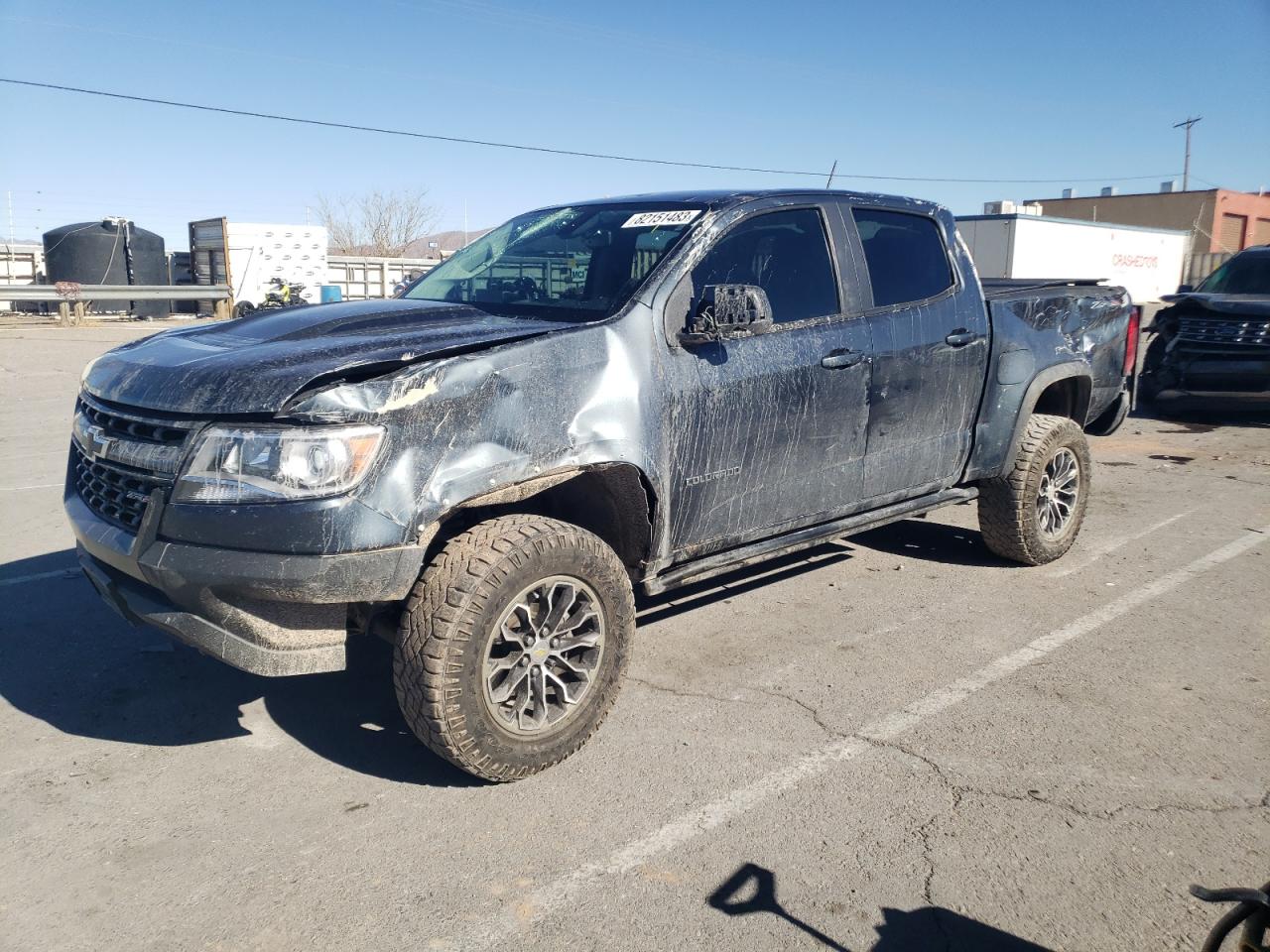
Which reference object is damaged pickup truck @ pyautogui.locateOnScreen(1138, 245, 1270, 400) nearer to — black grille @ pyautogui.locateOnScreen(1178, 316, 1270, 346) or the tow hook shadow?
black grille @ pyautogui.locateOnScreen(1178, 316, 1270, 346)

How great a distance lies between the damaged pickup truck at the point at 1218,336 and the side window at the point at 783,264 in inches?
318

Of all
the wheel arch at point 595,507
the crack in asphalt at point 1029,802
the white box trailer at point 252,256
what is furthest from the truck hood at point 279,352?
the white box trailer at point 252,256

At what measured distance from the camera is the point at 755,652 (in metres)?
4.59

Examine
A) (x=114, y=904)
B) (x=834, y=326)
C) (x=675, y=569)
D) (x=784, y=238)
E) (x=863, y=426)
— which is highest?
(x=784, y=238)

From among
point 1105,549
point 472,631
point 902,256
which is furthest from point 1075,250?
point 472,631

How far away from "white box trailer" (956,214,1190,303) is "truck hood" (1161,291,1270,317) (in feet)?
72.5

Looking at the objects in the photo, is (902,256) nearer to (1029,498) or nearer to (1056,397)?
(1029,498)

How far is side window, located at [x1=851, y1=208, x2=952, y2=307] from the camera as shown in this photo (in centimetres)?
477

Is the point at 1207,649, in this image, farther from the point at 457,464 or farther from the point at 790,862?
the point at 457,464

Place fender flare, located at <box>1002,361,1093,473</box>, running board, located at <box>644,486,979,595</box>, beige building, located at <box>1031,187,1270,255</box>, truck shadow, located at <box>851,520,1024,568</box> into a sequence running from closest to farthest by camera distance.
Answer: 1. running board, located at <box>644,486,979,595</box>
2. fender flare, located at <box>1002,361,1093,473</box>
3. truck shadow, located at <box>851,520,1024,568</box>
4. beige building, located at <box>1031,187,1270,255</box>

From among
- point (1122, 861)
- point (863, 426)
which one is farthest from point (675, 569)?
point (1122, 861)

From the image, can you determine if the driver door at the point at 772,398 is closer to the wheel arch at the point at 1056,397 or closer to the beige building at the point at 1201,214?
the wheel arch at the point at 1056,397

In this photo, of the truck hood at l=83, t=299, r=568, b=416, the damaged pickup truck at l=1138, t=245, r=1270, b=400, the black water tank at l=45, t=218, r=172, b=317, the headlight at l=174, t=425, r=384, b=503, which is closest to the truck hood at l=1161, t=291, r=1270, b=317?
the damaged pickup truck at l=1138, t=245, r=1270, b=400

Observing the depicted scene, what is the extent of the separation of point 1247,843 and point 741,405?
218cm
